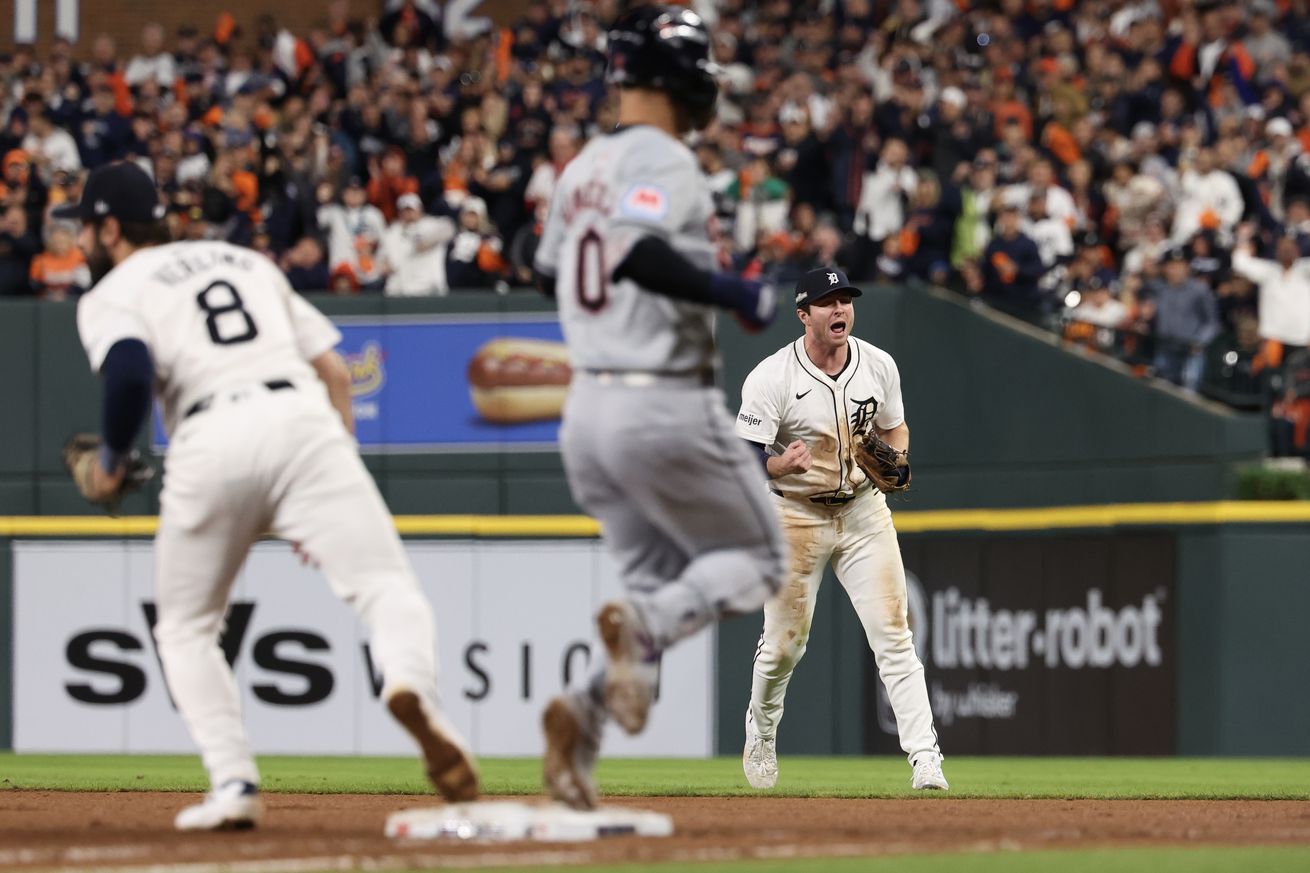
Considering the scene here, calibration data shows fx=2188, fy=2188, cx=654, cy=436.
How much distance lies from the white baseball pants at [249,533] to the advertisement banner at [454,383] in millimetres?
11819

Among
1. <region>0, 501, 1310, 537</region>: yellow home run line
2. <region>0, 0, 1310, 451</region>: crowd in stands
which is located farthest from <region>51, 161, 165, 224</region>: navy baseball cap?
<region>0, 501, 1310, 537</region>: yellow home run line

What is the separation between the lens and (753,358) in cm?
1820

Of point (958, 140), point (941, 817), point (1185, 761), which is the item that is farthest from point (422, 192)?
point (941, 817)

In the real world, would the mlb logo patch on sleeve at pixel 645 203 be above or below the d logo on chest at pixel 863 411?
above

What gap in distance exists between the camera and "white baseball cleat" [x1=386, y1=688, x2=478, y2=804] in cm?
619

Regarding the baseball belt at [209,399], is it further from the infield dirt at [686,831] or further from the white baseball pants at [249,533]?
the infield dirt at [686,831]

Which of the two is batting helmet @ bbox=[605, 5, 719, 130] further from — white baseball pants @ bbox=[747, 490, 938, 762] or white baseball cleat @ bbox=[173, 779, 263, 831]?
white baseball pants @ bbox=[747, 490, 938, 762]

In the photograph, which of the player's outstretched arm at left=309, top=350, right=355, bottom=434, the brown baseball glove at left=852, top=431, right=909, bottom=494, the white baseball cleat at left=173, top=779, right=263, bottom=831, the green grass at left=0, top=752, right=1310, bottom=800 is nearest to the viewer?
the white baseball cleat at left=173, top=779, right=263, bottom=831

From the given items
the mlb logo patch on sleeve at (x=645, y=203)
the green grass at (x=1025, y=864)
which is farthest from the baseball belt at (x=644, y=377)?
the green grass at (x=1025, y=864)

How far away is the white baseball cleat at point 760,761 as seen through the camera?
33.0 ft

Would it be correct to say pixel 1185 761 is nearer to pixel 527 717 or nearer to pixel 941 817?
pixel 527 717

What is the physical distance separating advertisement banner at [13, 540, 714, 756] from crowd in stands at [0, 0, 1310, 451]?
2.51m

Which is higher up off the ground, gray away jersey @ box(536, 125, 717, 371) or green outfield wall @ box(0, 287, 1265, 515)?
gray away jersey @ box(536, 125, 717, 371)

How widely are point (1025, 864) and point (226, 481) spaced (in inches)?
99.4
